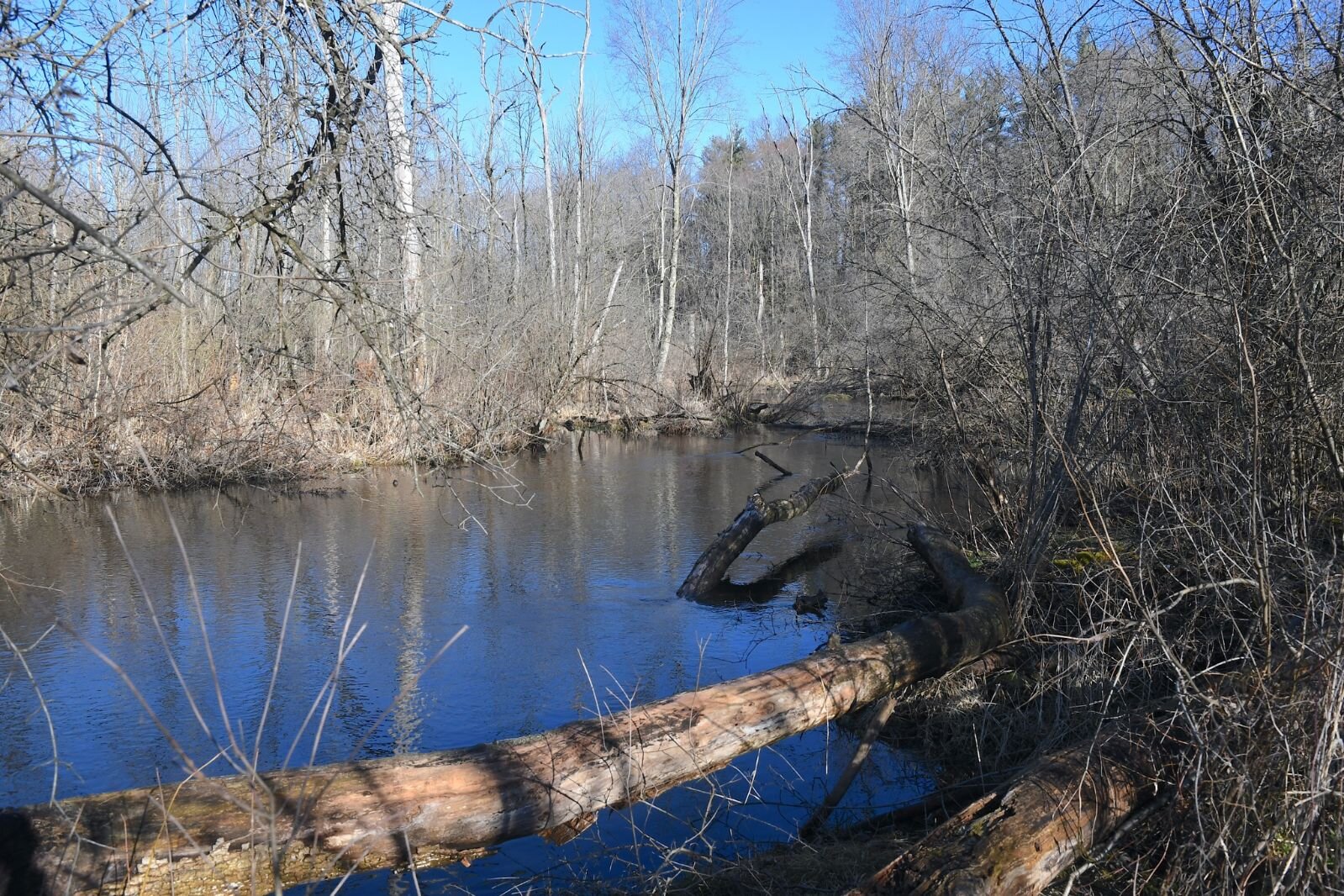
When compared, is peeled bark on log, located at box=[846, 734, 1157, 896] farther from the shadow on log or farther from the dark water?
the shadow on log

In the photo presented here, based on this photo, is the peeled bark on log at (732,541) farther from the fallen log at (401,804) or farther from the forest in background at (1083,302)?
the fallen log at (401,804)

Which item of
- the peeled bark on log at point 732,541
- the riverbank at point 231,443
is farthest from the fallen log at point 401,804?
the riverbank at point 231,443

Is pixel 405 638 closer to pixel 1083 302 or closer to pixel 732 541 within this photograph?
pixel 732 541

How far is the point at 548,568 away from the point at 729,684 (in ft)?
16.9

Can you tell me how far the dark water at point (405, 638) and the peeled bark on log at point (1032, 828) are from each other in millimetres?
1065

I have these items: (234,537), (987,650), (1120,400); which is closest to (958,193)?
(1120,400)

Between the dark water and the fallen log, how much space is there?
27 centimetres

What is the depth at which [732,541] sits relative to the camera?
31.0ft

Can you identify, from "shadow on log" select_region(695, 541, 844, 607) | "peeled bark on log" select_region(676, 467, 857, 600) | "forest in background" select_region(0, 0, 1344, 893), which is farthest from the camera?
"peeled bark on log" select_region(676, 467, 857, 600)

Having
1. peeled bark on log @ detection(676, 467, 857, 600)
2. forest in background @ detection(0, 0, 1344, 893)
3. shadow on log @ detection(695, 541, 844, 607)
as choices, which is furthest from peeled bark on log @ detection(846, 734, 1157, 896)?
peeled bark on log @ detection(676, 467, 857, 600)

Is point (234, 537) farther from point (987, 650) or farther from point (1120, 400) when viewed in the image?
point (1120, 400)

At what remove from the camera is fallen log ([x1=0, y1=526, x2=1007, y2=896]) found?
10.8ft

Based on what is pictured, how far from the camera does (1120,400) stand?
5535 mm

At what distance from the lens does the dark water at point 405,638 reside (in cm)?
486
